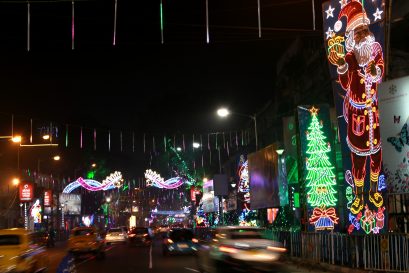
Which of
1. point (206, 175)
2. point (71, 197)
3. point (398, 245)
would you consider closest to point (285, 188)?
point (398, 245)

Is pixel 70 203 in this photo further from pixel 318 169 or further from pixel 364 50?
pixel 364 50

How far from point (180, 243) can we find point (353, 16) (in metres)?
14.2

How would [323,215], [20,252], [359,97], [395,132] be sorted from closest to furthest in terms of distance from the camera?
1. [20,252]
2. [395,132]
3. [359,97]
4. [323,215]

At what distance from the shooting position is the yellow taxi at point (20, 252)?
1489 cm

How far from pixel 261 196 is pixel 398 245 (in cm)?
1943

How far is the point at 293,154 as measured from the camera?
106 ft

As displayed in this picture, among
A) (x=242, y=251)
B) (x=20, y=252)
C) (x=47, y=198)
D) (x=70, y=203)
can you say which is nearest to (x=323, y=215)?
(x=242, y=251)

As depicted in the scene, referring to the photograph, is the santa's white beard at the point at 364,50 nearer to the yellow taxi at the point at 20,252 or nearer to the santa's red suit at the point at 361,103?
the santa's red suit at the point at 361,103

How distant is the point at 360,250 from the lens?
17266 millimetres

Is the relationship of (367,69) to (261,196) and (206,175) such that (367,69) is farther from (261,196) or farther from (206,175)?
(206,175)

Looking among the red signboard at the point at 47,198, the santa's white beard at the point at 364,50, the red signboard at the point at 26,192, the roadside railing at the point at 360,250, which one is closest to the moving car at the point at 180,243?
the roadside railing at the point at 360,250

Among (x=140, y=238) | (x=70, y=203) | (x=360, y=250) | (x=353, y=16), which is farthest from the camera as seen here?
(x=70, y=203)

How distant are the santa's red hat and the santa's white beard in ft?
2.18

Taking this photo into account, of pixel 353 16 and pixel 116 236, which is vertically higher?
pixel 353 16
